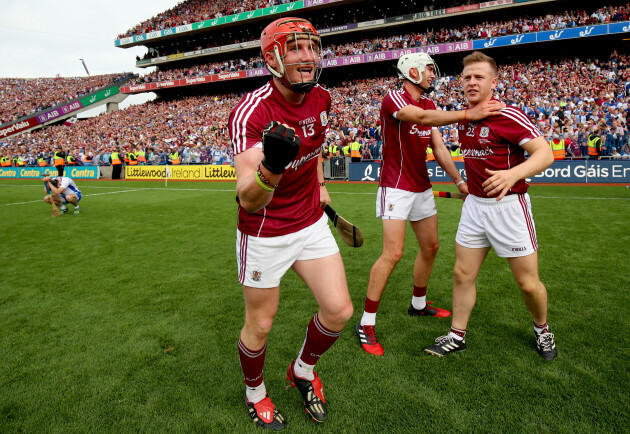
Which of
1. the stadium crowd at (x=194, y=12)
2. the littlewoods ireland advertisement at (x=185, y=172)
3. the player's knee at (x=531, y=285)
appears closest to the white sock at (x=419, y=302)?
the player's knee at (x=531, y=285)

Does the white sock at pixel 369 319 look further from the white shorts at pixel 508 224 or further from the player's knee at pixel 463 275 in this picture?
the white shorts at pixel 508 224

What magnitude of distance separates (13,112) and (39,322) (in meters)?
60.6

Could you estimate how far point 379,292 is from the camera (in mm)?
3568

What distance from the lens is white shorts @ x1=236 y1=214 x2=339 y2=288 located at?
91.8 inches

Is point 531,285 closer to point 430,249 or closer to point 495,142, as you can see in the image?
point 430,249

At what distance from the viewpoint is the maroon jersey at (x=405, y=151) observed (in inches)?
141

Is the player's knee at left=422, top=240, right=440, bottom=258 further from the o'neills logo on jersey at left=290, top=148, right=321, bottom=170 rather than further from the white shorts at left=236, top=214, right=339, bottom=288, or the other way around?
the o'neills logo on jersey at left=290, top=148, right=321, bottom=170

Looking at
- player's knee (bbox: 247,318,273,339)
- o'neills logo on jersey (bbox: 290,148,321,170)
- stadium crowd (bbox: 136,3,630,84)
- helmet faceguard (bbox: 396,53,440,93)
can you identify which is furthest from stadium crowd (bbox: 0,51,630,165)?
player's knee (bbox: 247,318,273,339)

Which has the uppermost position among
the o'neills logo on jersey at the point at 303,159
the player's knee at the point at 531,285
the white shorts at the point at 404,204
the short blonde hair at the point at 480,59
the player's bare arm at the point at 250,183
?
the short blonde hair at the point at 480,59

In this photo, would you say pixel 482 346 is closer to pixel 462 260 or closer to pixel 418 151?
pixel 462 260

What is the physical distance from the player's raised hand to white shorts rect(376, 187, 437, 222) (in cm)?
98

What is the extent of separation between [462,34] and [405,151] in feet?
105

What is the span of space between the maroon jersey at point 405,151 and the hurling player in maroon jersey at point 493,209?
485 millimetres

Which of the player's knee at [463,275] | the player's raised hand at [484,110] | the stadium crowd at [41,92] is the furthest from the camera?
the stadium crowd at [41,92]
